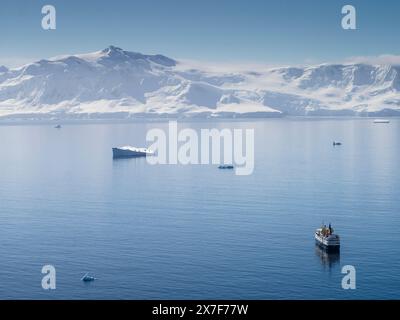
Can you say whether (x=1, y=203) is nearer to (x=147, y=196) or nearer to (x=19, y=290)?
(x=147, y=196)

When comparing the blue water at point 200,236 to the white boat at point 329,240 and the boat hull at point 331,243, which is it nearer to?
the boat hull at point 331,243

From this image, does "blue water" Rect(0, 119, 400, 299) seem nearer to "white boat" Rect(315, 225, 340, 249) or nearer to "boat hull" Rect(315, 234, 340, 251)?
"boat hull" Rect(315, 234, 340, 251)

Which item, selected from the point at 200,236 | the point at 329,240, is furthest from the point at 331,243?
the point at 200,236

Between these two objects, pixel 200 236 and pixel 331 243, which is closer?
pixel 331 243

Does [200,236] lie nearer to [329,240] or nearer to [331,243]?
[329,240]

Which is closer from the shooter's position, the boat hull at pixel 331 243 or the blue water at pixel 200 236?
the blue water at pixel 200 236

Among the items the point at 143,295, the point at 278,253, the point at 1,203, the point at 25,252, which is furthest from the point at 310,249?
the point at 1,203

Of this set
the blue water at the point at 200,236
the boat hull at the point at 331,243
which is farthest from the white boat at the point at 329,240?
the blue water at the point at 200,236

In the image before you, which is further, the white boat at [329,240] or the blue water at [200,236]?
the white boat at [329,240]
